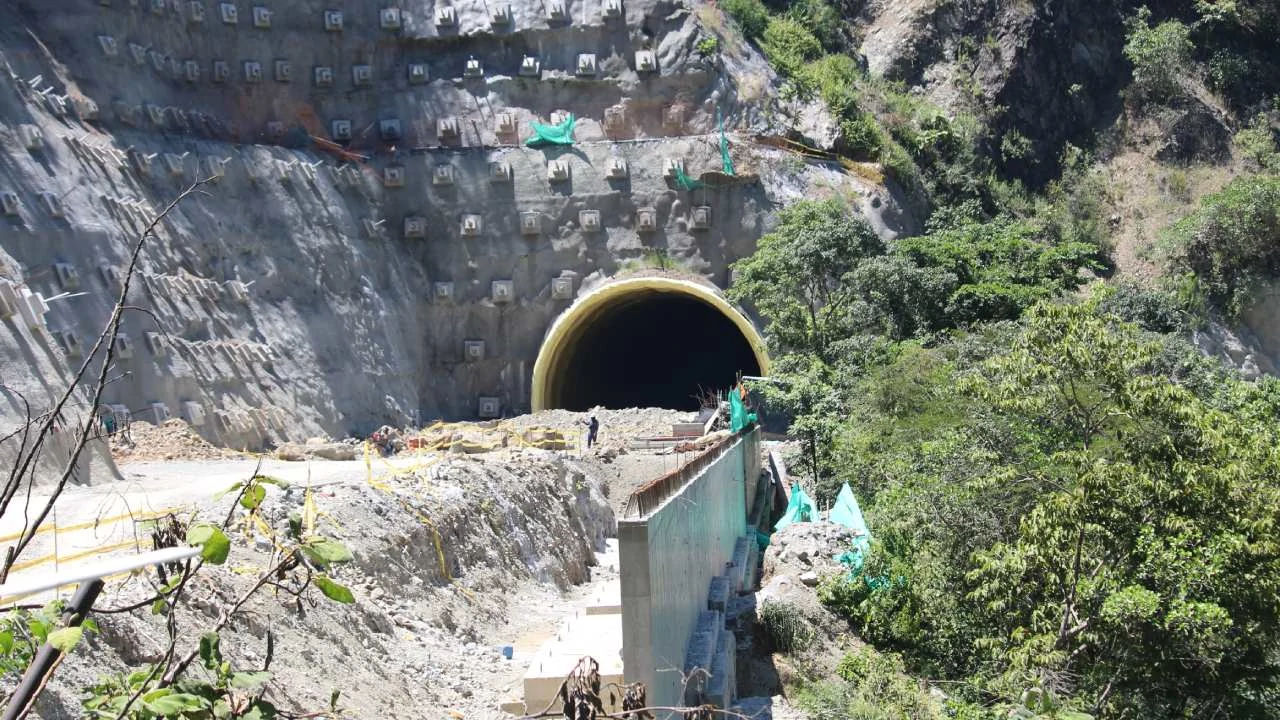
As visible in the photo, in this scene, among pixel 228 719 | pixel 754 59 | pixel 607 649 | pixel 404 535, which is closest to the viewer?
pixel 228 719

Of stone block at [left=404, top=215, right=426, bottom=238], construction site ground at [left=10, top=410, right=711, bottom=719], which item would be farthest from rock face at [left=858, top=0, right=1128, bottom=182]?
construction site ground at [left=10, top=410, right=711, bottom=719]

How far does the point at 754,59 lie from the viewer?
31.3 m

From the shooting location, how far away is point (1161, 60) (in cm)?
3397

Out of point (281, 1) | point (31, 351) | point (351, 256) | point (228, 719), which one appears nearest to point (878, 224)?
point (351, 256)

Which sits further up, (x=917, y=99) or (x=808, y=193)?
(x=917, y=99)

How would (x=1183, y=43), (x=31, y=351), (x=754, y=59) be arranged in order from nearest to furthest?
(x=31, y=351) → (x=754, y=59) → (x=1183, y=43)

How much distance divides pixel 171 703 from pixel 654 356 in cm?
3386

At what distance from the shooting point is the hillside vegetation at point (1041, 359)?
10570 mm

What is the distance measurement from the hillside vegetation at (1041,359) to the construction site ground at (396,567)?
11.6 ft

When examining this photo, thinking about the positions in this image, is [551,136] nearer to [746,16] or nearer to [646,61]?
[646,61]

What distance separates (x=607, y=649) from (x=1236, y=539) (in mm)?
5208

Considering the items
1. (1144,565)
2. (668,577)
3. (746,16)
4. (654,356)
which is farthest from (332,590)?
(654,356)

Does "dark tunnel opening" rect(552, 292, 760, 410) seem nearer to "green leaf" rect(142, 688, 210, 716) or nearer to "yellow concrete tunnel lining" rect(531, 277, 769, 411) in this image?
"yellow concrete tunnel lining" rect(531, 277, 769, 411)

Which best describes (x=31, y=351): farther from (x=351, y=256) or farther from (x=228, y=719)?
(x=228, y=719)
